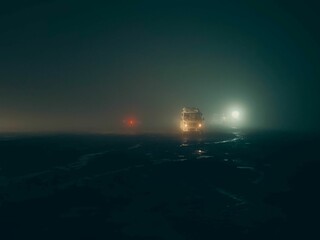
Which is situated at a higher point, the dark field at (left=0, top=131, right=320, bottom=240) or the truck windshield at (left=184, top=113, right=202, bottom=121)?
the truck windshield at (left=184, top=113, right=202, bottom=121)

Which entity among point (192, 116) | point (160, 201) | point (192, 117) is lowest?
point (160, 201)

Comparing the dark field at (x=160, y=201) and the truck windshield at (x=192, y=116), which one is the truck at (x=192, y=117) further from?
the dark field at (x=160, y=201)

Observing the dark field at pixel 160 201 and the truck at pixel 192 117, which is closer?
the dark field at pixel 160 201

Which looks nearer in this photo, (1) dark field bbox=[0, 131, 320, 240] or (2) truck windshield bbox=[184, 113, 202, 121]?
(1) dark field bbox=[0, 131, 320, 240]

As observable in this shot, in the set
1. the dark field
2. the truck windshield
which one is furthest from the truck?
the dark field

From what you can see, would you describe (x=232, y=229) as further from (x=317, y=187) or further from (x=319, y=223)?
(x=317, y=187)

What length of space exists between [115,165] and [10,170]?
54.3 ft

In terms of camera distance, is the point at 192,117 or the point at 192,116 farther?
the point at 192,117

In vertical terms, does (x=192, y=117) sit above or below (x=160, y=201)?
above

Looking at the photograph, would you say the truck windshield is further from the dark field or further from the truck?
the dark field

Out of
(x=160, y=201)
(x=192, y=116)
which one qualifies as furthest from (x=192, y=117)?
(x=160, y=201)

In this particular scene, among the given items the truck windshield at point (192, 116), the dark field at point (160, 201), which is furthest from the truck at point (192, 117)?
the dark field at point (160, 201)

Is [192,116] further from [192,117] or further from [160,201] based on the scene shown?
[160,201]

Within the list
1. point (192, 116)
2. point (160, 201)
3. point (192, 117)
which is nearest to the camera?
point (160, 201)
